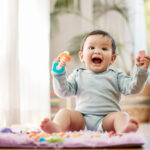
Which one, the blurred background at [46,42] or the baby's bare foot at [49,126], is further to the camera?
the blurred background at [46,42]

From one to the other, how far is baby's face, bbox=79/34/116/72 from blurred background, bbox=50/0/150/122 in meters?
1.54

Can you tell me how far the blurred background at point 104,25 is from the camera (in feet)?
9.55

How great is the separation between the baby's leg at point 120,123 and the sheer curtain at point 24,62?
1185 millimetres

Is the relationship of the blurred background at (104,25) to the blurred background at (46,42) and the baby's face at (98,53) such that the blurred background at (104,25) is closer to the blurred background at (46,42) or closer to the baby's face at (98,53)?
the blurred background at (46,42)

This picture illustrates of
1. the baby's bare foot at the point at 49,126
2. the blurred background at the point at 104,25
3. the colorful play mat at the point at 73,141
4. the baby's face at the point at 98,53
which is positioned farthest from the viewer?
the blurred background at the point at 104,25

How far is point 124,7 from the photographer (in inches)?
122

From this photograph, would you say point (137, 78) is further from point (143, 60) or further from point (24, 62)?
point (24, 62)

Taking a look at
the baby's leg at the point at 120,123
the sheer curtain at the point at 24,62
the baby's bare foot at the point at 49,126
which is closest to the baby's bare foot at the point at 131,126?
the baby's leg at the point at 120,123

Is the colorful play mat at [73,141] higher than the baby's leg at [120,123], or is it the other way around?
the baby's leg at [120,123]

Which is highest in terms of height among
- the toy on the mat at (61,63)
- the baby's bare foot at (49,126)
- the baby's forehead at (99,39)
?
the baby's forehead at (99,39)

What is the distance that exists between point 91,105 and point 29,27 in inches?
54.2

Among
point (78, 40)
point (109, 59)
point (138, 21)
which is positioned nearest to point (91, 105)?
point (109, 59)

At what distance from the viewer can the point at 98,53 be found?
4.04ft

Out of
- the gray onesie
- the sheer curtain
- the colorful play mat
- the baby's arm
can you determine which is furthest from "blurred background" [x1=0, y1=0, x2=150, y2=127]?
the colorful play mat
